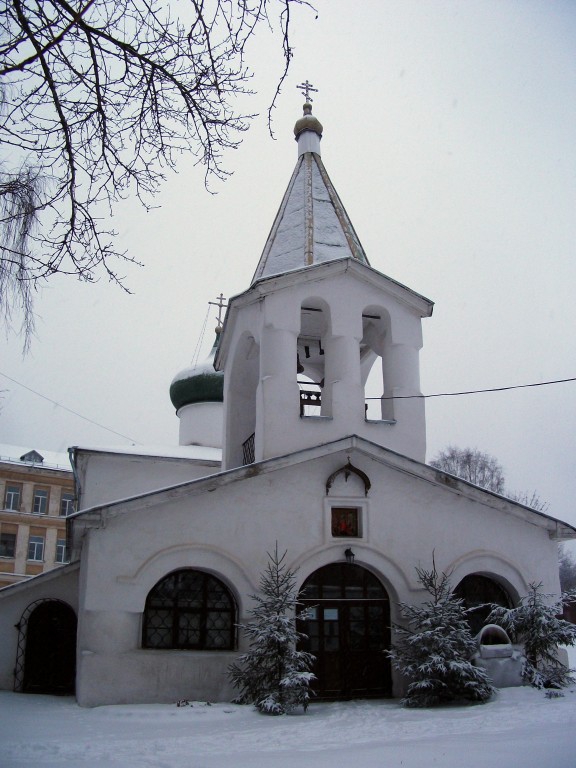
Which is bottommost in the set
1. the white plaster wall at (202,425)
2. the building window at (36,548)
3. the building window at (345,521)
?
the building window at (345,521)

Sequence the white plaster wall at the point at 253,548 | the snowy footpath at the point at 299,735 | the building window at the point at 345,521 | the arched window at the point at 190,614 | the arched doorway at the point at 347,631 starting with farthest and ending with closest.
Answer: the building window at the point at 345,521 < the arched doorway at the point at 347,631 < the arched window at the point at 190,614 < the white plaster wall at the point at 253,548 < the snowy footpath at the point at 299,735

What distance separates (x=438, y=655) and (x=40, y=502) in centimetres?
2779

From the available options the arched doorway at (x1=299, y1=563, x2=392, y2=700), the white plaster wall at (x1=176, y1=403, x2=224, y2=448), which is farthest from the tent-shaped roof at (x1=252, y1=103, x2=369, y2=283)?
the white plaster wall at (x1=176, y1=403, x2=224, y2=448)

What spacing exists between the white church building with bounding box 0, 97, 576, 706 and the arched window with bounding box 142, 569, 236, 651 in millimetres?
18

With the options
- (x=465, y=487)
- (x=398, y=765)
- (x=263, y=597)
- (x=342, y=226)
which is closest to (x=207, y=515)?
(x=263, y=597)

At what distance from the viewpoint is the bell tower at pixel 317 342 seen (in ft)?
35.8

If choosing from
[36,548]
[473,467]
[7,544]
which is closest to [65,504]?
[36,548]

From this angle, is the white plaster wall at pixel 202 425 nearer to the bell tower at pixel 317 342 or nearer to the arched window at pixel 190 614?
the bell tower at pixel 317 342

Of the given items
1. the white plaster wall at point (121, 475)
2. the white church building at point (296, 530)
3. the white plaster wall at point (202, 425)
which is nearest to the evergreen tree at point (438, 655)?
the white church building at point (296, 530)

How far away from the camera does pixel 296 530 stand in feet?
31.4

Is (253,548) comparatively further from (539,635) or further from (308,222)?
(308,222)

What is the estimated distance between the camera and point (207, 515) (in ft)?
30.5

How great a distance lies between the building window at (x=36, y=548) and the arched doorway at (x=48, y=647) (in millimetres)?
22703

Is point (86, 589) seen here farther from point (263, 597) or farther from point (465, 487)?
point (465, 487)
